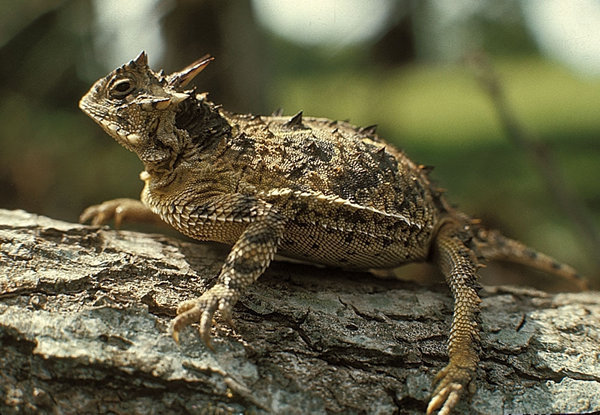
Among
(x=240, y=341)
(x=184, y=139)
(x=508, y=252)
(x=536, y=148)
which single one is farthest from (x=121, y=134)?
(x=536, y=148)

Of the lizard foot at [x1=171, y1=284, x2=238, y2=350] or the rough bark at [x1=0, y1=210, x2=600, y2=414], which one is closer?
the rough bark at [x1=0, y1=210, x2=600, y2=414]

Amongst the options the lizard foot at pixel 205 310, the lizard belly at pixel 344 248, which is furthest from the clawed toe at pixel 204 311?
the lizard belly at pixel 344 248

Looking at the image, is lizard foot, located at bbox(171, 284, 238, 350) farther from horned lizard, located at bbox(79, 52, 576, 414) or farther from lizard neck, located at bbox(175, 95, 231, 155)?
lizard neck, located at bbox(175, 95, 231, 155)

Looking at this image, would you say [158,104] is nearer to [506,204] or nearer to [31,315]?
[31,315]

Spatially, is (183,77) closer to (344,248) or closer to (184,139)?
(184,139)

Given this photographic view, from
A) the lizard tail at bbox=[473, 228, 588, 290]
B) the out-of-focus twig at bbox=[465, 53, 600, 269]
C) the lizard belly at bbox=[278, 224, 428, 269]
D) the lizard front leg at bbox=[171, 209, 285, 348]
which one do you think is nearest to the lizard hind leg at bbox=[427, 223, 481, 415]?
the lizard belly at bbox=[278, 224, 428, 269]

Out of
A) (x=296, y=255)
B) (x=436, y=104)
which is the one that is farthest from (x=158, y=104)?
(x=436, y=104)
